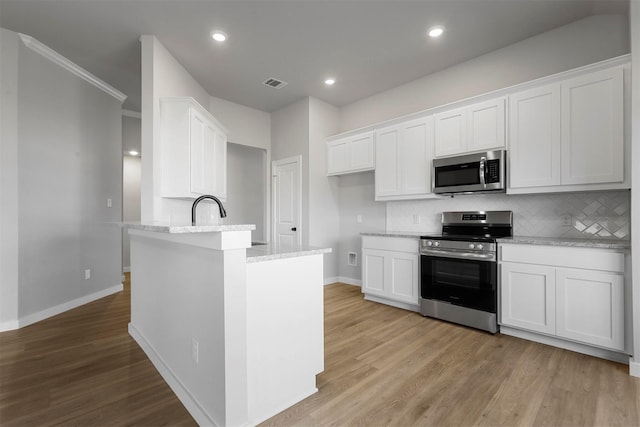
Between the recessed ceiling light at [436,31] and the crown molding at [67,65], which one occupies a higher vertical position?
the recessed ceiling light at [436,31]

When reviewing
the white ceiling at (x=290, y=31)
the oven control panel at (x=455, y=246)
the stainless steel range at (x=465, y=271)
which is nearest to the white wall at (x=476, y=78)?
the white ceiling at (x=290, y=31)

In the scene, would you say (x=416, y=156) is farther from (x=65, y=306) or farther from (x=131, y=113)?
(x=131, y=113)

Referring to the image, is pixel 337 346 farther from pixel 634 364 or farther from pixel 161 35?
pixel 161 35

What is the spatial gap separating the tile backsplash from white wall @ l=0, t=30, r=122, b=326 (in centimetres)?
431

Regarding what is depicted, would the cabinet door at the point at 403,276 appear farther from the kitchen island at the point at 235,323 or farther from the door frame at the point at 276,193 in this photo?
the kitchen island at the point at 235,323

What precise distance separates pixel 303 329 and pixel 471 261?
1.98 meters

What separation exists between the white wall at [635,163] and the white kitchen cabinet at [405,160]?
5.69 ft

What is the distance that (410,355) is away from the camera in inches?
94.8

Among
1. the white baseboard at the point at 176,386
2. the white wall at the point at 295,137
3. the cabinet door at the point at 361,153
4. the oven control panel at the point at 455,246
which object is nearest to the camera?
the white baseboard at the point at 176,386

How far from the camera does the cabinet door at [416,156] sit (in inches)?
143

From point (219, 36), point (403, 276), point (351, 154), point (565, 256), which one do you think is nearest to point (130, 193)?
point (219, 36)

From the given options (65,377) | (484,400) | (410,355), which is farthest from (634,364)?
(65,377)

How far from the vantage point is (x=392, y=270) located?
368cm

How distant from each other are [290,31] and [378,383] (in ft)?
10.8
